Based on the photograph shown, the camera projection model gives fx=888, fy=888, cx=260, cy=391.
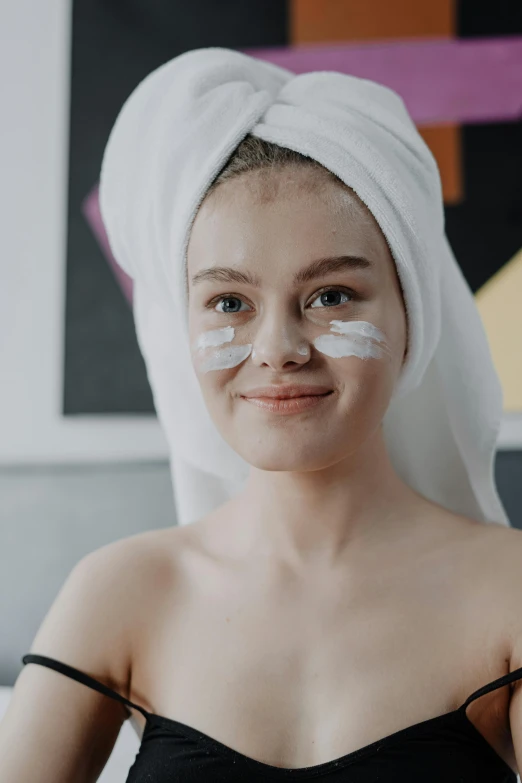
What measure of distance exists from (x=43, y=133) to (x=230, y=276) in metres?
1.10

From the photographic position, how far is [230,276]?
988 mm

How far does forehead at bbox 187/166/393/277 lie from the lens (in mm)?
963

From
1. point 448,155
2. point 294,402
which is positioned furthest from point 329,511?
point 448,155

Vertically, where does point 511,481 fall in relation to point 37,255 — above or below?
below

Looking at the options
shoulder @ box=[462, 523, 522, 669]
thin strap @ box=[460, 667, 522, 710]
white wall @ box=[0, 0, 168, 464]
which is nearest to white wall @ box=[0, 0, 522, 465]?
white wall @ box=[0, 0, 168, 464]

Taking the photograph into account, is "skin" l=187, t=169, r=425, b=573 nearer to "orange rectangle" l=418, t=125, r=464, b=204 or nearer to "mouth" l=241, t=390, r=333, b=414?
"mouth" l=241, t=390, r=333, b=414

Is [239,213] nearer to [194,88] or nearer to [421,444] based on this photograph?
[194,88]

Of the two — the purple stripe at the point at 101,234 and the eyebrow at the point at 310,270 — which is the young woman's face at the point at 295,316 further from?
the purple stripe at the point at 101,234

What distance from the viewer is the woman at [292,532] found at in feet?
3.14

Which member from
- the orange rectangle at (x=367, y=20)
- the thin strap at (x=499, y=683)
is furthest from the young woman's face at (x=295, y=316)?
the orange rectangle at (x=367, y=20)

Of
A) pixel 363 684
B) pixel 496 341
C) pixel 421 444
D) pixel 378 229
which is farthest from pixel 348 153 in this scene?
pixel 496 341

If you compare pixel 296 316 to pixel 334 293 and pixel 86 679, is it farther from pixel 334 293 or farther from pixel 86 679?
pixel 86 679

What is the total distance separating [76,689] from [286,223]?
59cm

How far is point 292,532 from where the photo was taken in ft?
3.57
